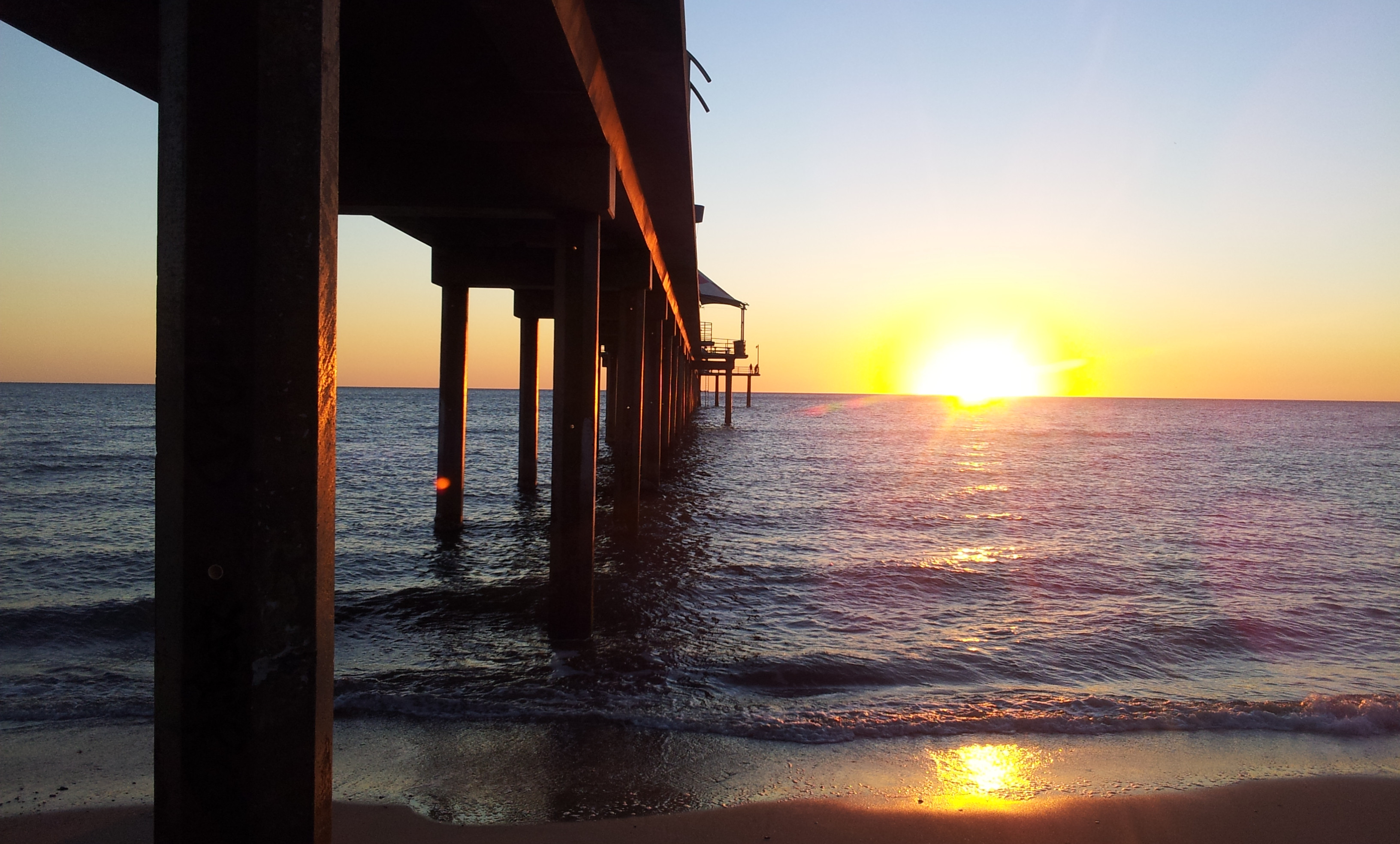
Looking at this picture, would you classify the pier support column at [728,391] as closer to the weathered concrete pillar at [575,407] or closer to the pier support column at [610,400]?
the pier support column at [610,400]

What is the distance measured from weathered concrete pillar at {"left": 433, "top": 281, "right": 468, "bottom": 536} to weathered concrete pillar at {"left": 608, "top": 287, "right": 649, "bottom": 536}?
211 centimetres

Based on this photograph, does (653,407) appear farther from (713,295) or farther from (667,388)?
(713,295)

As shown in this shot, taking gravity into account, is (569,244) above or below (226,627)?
above

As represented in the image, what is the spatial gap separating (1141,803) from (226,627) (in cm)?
414

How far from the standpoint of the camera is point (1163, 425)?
77.8 metres

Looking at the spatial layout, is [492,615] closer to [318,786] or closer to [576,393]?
[576,393]

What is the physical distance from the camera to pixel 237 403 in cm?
194

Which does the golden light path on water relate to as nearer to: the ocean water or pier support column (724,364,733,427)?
the ocean water

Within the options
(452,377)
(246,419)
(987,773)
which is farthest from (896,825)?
(452,377)

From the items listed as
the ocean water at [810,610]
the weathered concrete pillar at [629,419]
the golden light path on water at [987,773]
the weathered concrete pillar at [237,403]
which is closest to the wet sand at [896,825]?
the golden light path on water at [987,773]

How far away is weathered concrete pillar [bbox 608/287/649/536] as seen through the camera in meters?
11.1

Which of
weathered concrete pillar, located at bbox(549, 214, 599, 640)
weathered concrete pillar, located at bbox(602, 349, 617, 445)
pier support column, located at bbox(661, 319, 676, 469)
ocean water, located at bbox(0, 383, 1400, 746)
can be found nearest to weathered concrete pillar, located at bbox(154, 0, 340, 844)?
ocean water, located at bbox(0, 383, 1400, 746)

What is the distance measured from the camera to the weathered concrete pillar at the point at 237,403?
1923 millimetres

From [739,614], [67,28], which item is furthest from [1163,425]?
[67,28]
